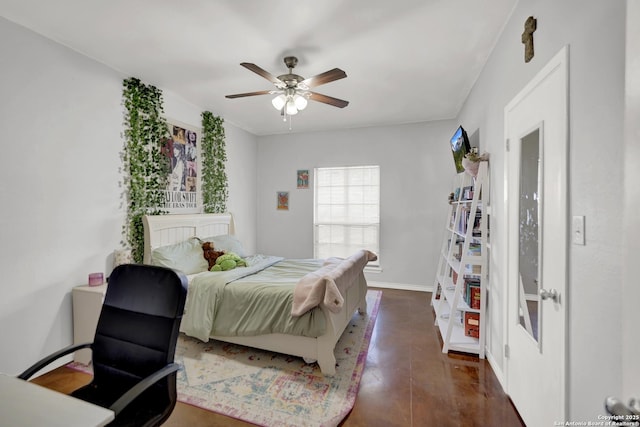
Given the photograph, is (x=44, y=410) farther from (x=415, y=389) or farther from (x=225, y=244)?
(x=225, y=244)

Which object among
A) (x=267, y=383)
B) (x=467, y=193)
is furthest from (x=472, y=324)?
(x=267, y=383)

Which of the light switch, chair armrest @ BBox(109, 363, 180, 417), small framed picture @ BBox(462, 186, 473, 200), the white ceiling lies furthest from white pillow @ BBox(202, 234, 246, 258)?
the light switch

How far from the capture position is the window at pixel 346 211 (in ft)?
15.8

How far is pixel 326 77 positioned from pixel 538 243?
1867 mm

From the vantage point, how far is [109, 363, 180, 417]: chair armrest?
983mm

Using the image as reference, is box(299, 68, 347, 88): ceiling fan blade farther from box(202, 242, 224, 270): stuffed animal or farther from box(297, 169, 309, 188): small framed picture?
box(297, 169, 309, 188): small framed picture

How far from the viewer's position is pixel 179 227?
3.49 m

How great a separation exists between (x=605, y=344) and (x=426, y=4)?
2.13m

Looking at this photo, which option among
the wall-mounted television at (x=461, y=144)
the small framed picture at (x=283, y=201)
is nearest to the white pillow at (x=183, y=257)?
the small framed picture at (x=283, y=201)

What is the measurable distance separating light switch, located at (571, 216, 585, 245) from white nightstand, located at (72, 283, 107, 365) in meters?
3.21

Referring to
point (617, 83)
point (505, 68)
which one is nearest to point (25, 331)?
point (617, 83)

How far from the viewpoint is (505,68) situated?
6.91ft

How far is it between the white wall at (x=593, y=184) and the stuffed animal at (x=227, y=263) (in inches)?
114

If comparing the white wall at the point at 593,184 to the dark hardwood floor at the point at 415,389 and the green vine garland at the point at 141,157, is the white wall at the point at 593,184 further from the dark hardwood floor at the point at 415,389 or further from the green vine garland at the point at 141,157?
the green vine garland at the point at 141,157
